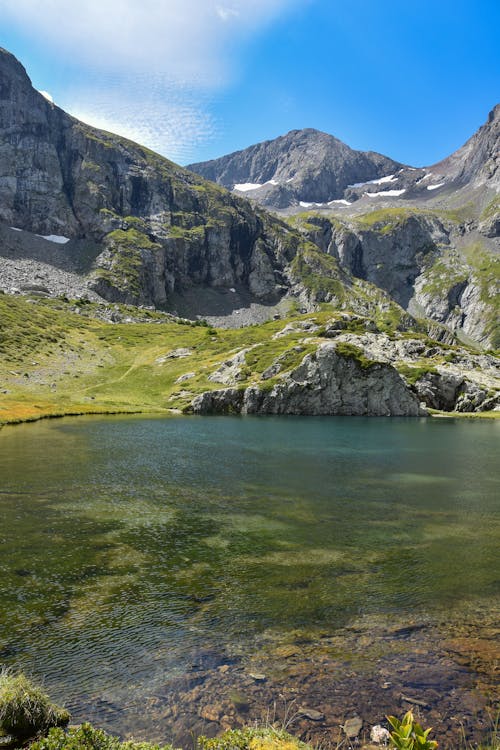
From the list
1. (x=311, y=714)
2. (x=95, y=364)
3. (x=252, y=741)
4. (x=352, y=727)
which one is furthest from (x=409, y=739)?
(x=95, y=364)

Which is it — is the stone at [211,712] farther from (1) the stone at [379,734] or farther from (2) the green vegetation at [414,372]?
(2) the green vegetation at [414,372]

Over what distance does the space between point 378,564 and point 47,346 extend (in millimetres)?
153260

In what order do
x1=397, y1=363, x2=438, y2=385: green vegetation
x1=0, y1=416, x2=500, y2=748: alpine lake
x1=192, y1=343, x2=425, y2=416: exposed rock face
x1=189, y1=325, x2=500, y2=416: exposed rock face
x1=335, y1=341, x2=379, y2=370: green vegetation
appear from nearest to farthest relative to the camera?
1. x1=0, y1=416, x2=500, y2=748: alpine lake
2. x1=189, y1=325, x2=500, y2=416: exposed rock face
3. x1=192, y1=343, x2=425, y2=416: exposed rock face
4. x1=335, y1=341, x2=379, y2=370: green vegetation
5. x1=397, y1=363, x2=438, y2=385: green vegetation

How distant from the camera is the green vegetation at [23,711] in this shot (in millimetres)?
9562

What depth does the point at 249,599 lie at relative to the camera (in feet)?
61.5

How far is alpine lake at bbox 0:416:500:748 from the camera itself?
12359 millimetres

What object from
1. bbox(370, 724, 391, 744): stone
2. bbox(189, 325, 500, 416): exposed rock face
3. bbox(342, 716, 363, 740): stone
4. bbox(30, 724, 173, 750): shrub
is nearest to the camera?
bbox(30, 724, 173, 750): shrub

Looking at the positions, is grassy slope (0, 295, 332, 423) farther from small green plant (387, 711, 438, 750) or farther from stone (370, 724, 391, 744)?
small green plant (387, 711, 438, 750)

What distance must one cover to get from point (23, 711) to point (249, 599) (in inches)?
407

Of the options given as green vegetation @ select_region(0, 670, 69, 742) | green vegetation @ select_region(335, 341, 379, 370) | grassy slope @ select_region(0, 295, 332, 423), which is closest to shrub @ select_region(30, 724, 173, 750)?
green vegetation @ select_region(0, 670, 69, 742)

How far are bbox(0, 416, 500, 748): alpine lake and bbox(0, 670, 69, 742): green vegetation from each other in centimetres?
130

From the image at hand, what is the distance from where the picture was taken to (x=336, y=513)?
107ft

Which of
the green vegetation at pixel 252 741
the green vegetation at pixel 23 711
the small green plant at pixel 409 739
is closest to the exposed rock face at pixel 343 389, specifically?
the green vegetation at pixel 23 711

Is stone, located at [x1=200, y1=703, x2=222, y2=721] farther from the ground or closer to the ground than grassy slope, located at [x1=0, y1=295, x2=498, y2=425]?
closer to the ground
